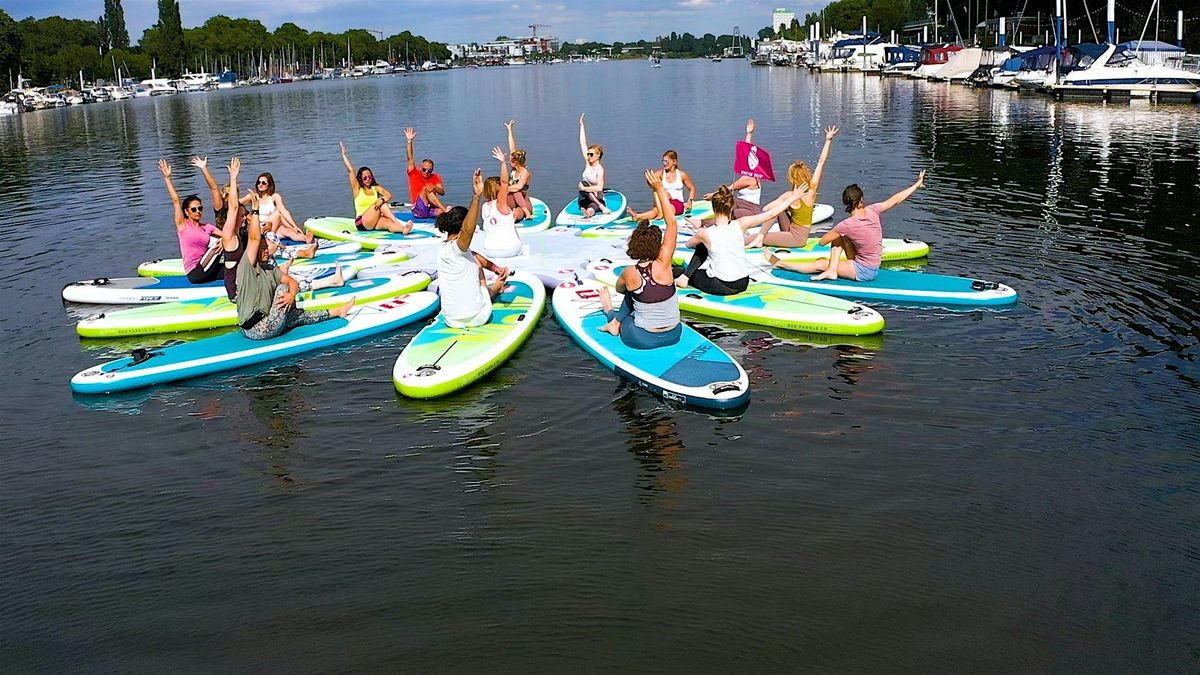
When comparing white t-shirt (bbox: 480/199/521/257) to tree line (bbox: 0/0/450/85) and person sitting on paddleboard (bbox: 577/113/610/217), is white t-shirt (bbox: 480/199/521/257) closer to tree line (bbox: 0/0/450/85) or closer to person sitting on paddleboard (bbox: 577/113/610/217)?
person sitting on paddleboard (bbox: 577/113/610/217)

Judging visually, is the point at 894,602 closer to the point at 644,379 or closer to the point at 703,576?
the point at 703,576

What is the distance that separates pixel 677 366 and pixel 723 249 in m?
3.21

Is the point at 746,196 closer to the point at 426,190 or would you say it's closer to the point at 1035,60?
the point at 426,190

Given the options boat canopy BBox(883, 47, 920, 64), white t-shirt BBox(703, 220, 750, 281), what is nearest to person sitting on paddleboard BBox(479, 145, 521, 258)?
white t-shirt BBox(703, 220, 750, 281)

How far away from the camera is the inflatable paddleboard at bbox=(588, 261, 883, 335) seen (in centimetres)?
1412

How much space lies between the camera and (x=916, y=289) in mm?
A: 15508

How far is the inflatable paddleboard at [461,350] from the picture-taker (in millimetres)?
12266

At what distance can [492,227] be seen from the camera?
57.4ft

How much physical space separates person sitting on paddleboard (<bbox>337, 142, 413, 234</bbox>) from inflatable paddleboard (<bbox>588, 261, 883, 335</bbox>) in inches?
267

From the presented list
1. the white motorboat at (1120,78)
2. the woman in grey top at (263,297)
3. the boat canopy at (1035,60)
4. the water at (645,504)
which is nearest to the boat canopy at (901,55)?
the boat canopy at (1035,60)

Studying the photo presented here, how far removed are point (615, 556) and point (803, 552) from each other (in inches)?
66.5

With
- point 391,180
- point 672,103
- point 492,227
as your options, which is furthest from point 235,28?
point 492,227

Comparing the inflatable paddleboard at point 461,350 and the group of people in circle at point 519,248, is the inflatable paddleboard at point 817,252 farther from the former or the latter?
the inflatable paddleboard at point 461,350

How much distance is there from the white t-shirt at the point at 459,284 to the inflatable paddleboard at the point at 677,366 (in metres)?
1.50
